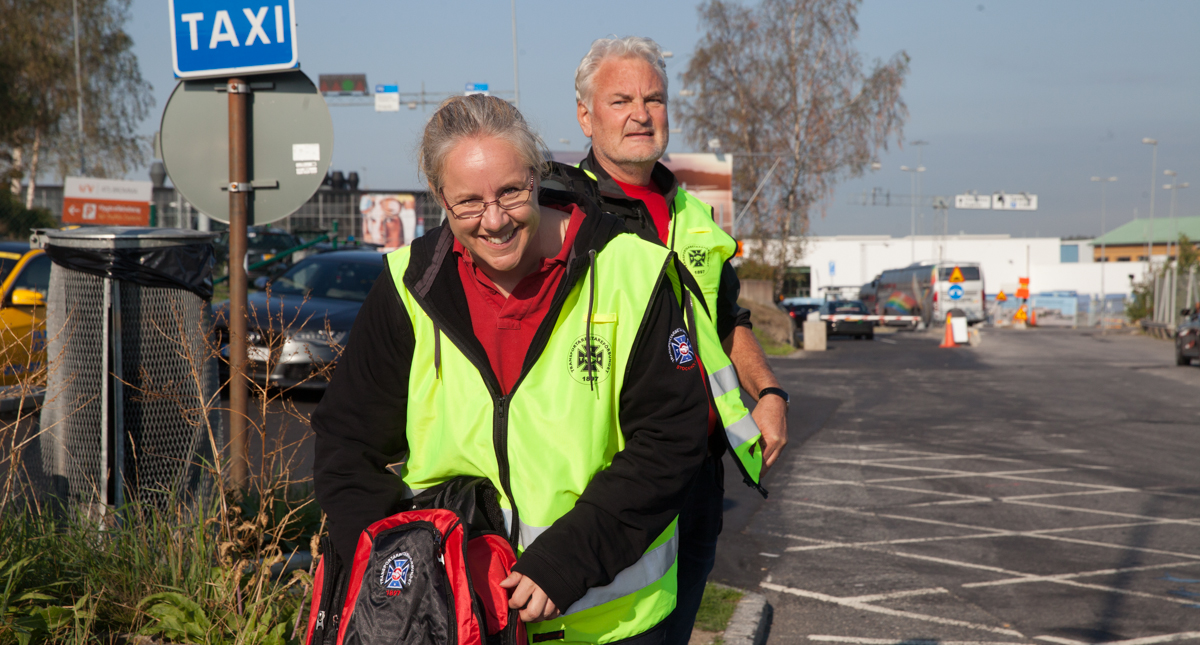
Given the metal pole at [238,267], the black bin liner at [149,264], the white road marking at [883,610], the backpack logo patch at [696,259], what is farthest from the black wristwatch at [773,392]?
the black bin liner at [149,264]

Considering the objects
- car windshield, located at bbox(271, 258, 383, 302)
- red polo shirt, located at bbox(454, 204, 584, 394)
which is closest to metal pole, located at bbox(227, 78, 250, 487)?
red polo shirt, located at bbox(454, 204, 584, 394)

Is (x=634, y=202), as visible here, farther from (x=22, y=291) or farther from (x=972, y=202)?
(x=972, y=202)

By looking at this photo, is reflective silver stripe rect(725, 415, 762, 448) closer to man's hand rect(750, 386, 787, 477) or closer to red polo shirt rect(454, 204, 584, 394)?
man's hand rect(750, 386, 787, 477)

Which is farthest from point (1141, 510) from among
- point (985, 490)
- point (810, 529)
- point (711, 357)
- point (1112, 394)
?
point (1112, 394)

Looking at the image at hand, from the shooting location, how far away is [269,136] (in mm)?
4359

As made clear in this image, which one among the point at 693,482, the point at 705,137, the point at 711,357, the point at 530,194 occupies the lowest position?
the point at 693,482

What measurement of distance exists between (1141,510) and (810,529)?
2528 millimetres

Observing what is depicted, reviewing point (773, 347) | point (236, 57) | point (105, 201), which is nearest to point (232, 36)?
point (236, 57)

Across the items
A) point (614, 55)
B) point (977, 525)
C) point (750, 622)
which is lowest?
point (977, 525)

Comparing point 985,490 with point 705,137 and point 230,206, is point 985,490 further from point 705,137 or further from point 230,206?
point 705,137

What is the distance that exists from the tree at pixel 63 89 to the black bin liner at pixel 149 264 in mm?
28033

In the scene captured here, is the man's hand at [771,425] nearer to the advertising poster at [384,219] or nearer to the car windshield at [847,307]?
the car windshield at [847,307]

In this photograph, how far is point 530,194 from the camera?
192 cm

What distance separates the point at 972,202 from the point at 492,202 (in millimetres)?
80288
